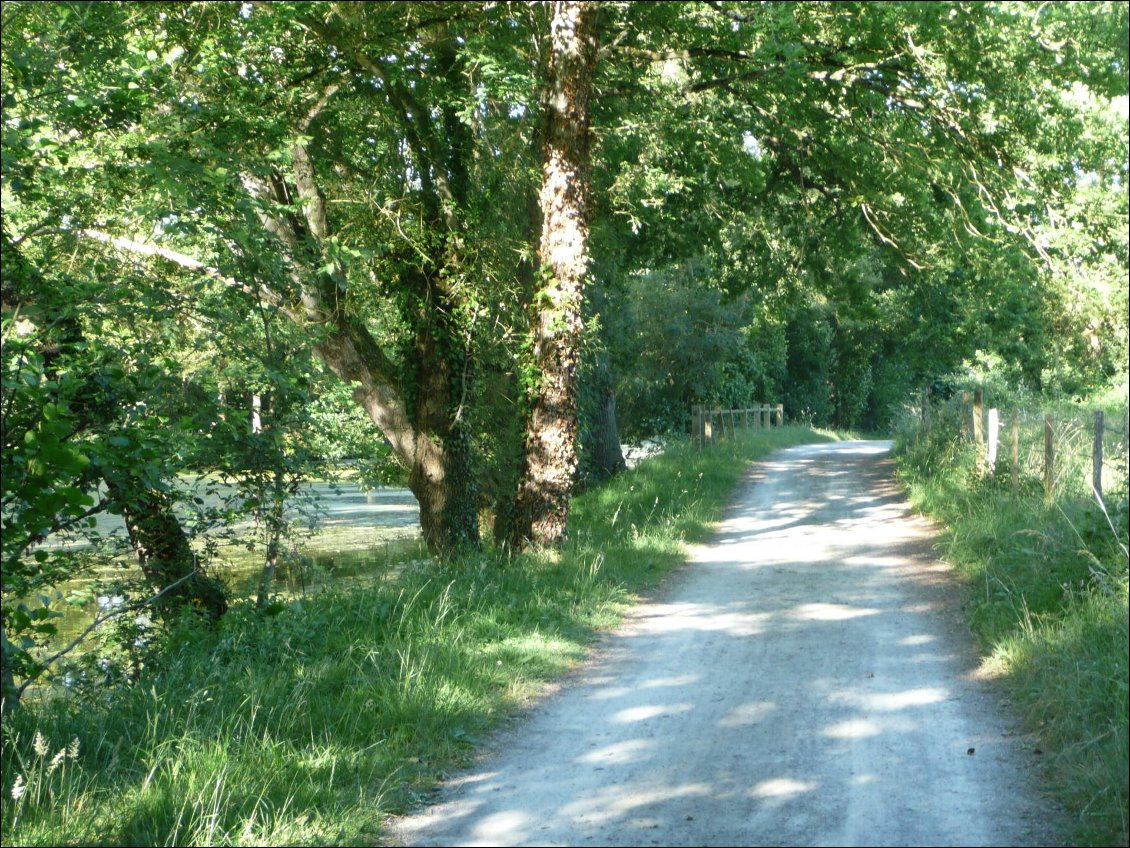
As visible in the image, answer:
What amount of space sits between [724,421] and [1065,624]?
29.6 m

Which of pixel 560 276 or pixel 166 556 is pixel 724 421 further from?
pixel 166 556

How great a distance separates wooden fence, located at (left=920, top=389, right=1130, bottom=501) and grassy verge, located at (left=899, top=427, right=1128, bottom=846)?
1.12 feet

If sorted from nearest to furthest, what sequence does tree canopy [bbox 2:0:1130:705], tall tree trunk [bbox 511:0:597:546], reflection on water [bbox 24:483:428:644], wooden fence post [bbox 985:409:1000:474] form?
tree canopy [bbox 2:0:1130:705]
reflection on water [bbox 24:483:428:644]
tall tree trunk [bbox 511:0:597:546]
wooden fence post [bbox 985:409:1000:474]

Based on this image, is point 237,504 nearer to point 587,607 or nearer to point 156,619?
point 156,619

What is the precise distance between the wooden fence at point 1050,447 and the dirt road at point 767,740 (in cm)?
210

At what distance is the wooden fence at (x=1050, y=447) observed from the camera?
11625 mm

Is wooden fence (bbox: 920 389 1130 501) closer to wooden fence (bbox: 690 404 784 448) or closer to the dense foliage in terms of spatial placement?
the dense foliage

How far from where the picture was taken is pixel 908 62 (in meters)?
15.5

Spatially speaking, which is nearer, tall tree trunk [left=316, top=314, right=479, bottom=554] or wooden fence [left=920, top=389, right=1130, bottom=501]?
wooden fence [left=920, top=389, right=1130, bottom=501]

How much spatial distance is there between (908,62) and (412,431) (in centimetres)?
884

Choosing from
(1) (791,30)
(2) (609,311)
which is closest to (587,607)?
(1) (791,30)

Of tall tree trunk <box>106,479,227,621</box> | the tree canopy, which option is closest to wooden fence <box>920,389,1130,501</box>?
the tree canopy

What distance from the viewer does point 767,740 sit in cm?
668

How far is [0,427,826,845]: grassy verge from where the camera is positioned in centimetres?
541
